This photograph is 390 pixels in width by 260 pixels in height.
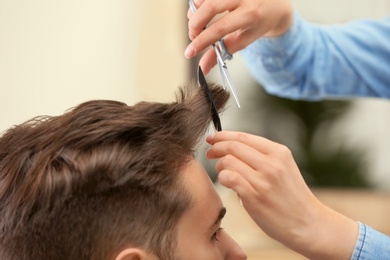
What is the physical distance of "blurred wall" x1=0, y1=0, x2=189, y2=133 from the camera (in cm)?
274

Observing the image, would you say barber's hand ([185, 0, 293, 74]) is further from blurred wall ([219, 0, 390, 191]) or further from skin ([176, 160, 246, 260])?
blurred wall ([219, 0, 390, 191])

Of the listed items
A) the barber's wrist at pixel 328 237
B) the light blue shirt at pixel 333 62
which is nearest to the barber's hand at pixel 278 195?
the barber's wrist at pixel 328 237

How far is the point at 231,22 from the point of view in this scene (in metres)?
1.06

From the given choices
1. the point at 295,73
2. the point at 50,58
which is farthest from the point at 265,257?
the point at 295,73

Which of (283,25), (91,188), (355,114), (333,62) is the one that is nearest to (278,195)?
(91,188)

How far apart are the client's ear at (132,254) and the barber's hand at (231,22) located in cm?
32

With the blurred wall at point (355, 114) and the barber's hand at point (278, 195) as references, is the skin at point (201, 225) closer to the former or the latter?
the barber's hand at point (278, 195)

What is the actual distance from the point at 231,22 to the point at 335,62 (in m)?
0.48

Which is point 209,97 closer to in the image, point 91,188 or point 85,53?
point 91,188

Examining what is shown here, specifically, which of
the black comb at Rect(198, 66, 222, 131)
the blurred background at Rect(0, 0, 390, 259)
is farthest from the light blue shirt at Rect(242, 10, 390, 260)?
the blurred background at Rect(0, 0, 390, 259)

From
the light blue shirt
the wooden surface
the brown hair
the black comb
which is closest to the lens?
the brown hair

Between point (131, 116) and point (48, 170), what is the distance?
13 centimetres

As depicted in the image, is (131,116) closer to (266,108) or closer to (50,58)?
(50,58)

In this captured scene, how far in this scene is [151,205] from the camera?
0.88 meters
